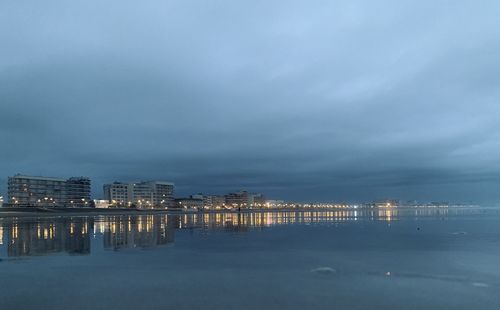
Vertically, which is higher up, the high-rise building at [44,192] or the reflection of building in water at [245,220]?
the high-rise building at [44,192]

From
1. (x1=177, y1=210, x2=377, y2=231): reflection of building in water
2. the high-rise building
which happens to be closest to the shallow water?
(x1=177, y1=210, x2=377, y2=231): reflection of building in water

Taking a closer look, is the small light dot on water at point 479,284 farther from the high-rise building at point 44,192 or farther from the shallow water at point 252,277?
the high-rise building at point 44,192

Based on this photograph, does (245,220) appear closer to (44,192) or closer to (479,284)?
(479,284)

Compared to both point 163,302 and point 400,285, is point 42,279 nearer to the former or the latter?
point 163,302

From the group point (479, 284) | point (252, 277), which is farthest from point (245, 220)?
point (479, 284)

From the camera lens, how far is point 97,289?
15.1 metres

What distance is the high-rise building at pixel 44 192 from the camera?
17252cm

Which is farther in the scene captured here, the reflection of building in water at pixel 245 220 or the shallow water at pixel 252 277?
the reflection of building in water at pixel 245 220

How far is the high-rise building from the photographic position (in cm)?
17252

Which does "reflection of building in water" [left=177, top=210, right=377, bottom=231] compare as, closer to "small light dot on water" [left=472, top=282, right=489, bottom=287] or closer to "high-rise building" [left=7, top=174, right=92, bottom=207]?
"small light dot on water" [left=472, top=282, right=489, bottom=287]

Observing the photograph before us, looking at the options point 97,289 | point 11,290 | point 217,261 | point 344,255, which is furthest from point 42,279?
point 344,255

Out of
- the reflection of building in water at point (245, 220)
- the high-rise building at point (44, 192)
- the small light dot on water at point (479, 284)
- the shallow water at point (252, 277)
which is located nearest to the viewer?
the shallow water at point (252, 277)

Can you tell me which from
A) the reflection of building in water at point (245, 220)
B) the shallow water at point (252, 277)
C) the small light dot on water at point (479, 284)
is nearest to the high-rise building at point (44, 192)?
the reflection of building in water at point (245, 220)

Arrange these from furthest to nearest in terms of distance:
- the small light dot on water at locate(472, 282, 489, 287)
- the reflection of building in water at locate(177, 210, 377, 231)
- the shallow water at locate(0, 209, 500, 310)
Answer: the reflection of building in water at locate(177, 210, 377, 231), the small light dot on water at locate(472, 282, 489, 287), the shallow water at locate(0, 209, 500, 310)
